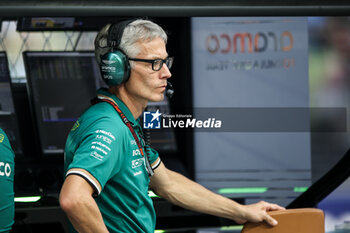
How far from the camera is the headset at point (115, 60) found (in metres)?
1.79

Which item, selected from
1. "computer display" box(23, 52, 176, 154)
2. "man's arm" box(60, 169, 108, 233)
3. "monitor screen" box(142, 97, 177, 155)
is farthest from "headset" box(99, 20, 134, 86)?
"computer display" box(23, 52, 176, 154)

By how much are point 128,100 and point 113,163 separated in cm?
35

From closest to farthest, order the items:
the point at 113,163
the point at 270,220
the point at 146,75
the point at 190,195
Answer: the point at 113,163
the point at 146,75
the point at 270,220
the point at 190,195

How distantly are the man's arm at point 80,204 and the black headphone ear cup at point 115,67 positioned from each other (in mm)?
409

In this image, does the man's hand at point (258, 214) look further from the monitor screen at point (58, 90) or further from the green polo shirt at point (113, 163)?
the monitor screen at point (58, 90)

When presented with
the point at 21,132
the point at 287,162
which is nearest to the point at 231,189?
the point at 287,162

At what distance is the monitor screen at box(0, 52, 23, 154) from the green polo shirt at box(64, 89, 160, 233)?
1.74 m

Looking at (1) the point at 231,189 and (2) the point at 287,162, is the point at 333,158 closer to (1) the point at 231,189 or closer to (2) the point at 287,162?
(2) the point at 287,162

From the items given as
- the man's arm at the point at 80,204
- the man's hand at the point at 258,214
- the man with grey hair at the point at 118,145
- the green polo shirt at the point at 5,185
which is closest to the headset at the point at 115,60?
the man with grey hair at the point at 118,145

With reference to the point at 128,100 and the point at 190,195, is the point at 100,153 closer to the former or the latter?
the point at 128,100

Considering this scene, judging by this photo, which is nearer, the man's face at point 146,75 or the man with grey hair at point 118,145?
the man with grey hair at point 118,145

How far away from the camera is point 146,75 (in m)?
1.90

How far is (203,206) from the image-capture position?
216 centimetres

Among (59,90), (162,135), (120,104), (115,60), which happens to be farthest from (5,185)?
(59,90)
